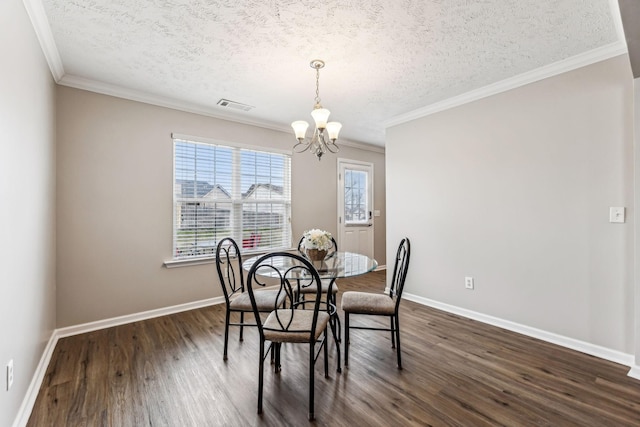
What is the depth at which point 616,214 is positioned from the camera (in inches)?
89.7

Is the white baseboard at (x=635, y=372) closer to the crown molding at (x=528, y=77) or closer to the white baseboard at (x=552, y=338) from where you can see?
the white baseboard at (x=552, y=338)

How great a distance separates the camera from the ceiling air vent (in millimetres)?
3411

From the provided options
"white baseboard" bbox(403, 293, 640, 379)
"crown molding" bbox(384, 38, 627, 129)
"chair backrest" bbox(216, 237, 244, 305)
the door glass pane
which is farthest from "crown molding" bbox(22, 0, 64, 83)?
"white baseboard" bbox(403, 293, 640, 379)

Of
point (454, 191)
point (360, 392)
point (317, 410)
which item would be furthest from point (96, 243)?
point (454, 191)

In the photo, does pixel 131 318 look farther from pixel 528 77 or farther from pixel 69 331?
pixel 528 77

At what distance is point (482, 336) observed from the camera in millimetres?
2746

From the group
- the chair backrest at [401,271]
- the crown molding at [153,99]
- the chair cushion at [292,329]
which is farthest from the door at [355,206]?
the chair cushion at [292,329]

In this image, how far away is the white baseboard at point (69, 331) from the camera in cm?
169

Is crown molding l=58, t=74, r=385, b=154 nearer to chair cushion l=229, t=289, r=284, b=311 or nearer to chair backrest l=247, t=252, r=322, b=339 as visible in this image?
chair backrest l=247, t=252, r=322, b=339

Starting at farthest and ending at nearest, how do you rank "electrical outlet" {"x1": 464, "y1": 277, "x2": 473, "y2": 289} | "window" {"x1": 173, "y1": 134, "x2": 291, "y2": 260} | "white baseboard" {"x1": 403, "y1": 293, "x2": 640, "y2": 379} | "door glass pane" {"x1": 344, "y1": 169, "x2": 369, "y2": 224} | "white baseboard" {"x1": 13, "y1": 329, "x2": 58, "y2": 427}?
"door glass pane" {"x1": 344, "y1": 169, "x2": 369, "y2": 224} → "window" {"x1": 173, "y1": 134, "x2": 291, "y2": 260} → "electrical outlet" {"x1": 464, "y1": 277, "x2": 473, "y2": 289} → "white baseboard" {"x1": 403, "y1": 293, "x2": 640, "y2": 379} → "white baseboard" {"x1": 13, "y1": 329, "x2": 58, "y2": 427}

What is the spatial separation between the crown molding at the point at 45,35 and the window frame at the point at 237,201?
3.64 ft

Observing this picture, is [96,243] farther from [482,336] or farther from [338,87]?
[482,336]

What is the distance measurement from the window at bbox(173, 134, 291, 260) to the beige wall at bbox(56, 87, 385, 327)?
0.15 meters

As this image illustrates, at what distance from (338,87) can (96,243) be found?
2965mm
